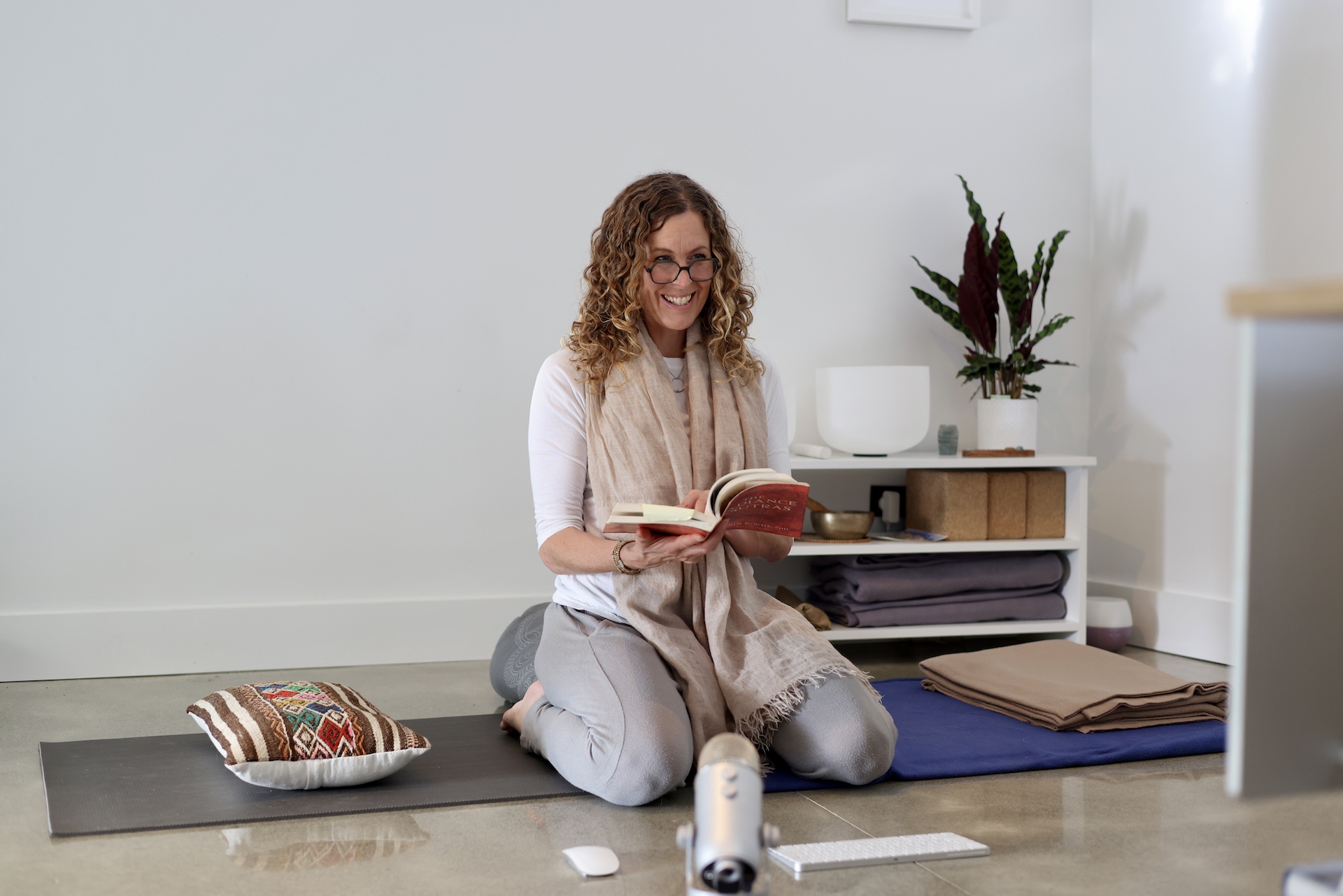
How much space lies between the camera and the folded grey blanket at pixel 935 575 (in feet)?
9.95

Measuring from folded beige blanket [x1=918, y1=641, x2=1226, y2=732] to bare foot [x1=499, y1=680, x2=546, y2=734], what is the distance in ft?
3.16

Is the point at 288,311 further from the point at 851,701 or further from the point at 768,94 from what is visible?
the point at 851,701

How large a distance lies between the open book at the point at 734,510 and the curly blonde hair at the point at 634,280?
0.39 m

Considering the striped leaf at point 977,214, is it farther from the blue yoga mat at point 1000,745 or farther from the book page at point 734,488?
the book page at point 734,488

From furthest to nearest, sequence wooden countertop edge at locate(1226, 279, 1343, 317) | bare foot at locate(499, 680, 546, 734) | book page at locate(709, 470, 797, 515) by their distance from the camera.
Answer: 1. bare foot at locate(499, 680, 546, 734)
2. book page at locate(709, 470, 797, 515)
3. wooden countertop edge at locate(1226, 279, 1343, 317)

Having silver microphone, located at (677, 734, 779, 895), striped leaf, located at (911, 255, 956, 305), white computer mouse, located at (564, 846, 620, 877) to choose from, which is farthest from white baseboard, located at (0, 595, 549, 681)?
silver microphone, located at (677, 734, 779, 895)

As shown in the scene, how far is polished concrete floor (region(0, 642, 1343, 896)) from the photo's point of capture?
1519 mm

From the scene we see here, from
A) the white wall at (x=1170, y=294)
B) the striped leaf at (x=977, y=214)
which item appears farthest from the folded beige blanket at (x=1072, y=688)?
the striped leaf at (x=977, y=214)

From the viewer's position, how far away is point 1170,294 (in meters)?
3.32

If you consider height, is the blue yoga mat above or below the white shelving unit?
below

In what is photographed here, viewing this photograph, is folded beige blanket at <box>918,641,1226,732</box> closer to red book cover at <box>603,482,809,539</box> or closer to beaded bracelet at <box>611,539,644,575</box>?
red book cover at <box>603,482,809,539</box>

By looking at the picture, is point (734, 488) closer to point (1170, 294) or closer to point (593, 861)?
point (593, 861)

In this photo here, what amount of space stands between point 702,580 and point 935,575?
1.19 m

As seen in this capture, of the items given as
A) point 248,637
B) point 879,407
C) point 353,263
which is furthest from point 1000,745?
point 353,263
